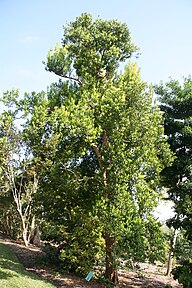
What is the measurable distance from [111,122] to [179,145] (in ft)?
13.3

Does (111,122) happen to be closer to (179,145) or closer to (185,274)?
(179,145)

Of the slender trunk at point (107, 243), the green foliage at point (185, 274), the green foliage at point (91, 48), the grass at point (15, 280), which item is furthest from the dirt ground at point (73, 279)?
the green foliage at point (91, 48)

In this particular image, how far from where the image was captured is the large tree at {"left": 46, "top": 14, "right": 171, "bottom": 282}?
31.2ft

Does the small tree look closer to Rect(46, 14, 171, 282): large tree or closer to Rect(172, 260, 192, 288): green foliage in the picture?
Rect(46, 14, 171, 282): large tree

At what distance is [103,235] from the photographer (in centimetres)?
1174

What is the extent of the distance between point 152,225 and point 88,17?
8.43 metres

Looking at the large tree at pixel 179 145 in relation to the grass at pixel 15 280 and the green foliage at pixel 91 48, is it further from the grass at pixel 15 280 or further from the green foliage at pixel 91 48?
the grass at pixel 15 280

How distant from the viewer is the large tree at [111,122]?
375 inches


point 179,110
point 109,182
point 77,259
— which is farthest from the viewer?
point 179,110

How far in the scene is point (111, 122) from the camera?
9.98 meters

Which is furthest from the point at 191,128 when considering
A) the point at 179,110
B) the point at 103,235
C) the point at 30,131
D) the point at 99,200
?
the point at 30,131

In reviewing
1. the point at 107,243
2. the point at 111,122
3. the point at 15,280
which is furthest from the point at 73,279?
the point at 111,122

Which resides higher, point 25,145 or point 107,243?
point 25,145

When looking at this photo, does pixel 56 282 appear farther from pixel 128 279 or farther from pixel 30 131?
pixel 30 131
